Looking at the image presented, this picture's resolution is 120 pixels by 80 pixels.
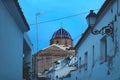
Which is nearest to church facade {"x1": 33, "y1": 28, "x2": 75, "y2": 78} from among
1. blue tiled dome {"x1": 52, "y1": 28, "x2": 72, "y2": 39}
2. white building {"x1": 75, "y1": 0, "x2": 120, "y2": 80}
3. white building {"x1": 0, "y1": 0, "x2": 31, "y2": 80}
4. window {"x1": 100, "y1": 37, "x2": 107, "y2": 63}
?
blue tiled dome {"x1": 52, "y1": 28, "x2": 72, "y2": 39}

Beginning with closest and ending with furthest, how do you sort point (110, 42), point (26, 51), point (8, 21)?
point (8, 21) → point (110, 42) → point (26, 51)

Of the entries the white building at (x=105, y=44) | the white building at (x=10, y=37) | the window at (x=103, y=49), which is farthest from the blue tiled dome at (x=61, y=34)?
the white building at (x=10, y=37)

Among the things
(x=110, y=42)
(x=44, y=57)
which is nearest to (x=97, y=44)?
(x=110, y=42)

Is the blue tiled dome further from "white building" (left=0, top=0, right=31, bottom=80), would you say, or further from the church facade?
"white building" (left=0, top=0, right=31, bottom=80)

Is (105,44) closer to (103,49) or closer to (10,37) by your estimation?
(103,49)

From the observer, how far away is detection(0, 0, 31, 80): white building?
1192cm

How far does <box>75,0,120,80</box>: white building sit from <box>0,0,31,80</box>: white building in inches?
103

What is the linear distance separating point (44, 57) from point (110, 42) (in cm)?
5102

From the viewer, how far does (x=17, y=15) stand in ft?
44.9

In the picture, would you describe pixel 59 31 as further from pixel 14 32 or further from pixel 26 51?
pixel 14 32

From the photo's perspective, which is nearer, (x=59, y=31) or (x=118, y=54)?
(x=118, y=54)

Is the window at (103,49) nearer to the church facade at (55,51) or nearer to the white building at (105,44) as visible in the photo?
the white building at (105,44)

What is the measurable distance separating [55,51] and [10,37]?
52988mm

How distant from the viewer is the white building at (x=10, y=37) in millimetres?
Result: 11922
